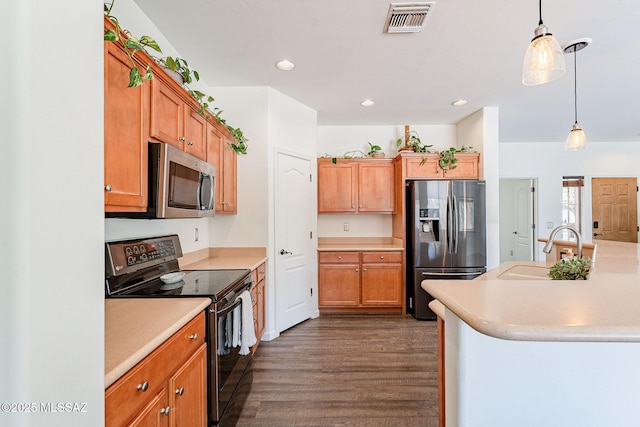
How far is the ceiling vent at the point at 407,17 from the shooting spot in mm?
1830

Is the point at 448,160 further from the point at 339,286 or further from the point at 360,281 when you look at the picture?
the point at 339,286

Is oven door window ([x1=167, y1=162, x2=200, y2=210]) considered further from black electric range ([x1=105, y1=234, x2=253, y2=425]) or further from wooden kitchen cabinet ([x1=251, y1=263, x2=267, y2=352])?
wooden kitchen cabinet ([x1=251, y1=263, x2=267, y2=352])

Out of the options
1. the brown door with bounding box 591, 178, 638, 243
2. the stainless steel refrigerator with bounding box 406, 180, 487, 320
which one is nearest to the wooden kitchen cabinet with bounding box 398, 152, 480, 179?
the stainless steel refrigerator with bounding box 406, 180, 487, 320

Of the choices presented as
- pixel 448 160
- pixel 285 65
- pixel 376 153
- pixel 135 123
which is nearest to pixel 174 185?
pixel 135 123

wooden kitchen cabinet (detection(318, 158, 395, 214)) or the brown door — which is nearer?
wooden kitchen cabinet (detection(318, 158, 395, 214))

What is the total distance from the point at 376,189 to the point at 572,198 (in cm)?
406

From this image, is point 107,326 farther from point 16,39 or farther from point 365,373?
point 365,373

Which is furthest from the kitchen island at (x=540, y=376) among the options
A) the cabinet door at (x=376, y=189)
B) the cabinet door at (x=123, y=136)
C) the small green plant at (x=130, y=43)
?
the cabinet door at (x=376, y=189)

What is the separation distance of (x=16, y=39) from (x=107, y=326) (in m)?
1.04

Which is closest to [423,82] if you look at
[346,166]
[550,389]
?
[346,166]

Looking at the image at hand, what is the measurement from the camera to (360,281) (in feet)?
12.2

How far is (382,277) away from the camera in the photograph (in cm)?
373

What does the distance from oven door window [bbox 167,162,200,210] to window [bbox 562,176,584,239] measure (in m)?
6.21

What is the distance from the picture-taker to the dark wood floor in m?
1.88
